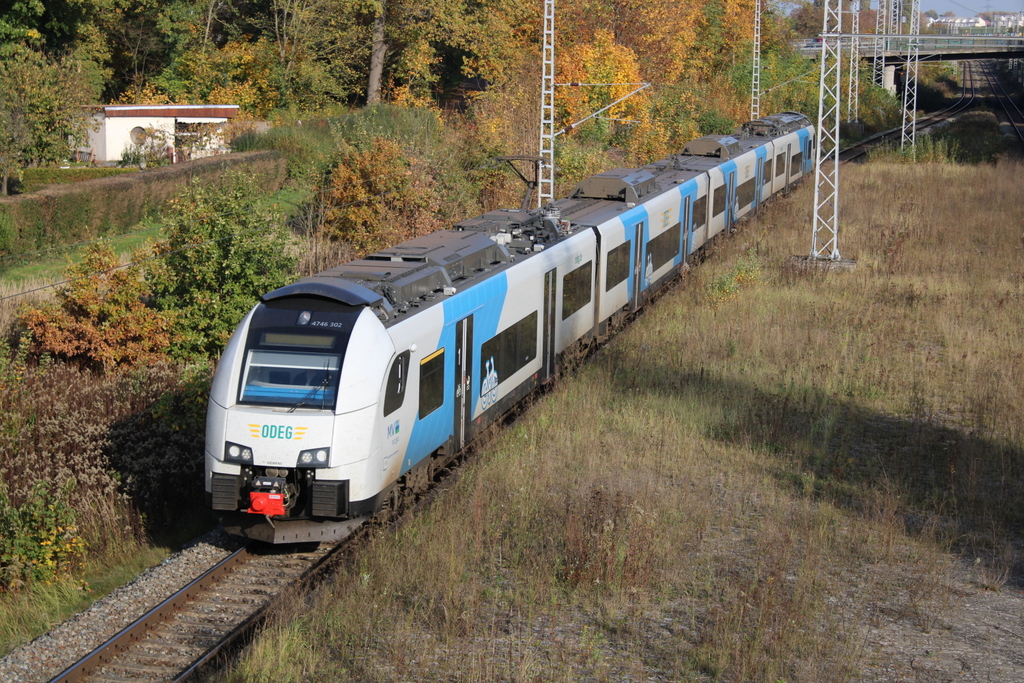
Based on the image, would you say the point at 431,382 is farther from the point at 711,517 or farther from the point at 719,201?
the point at 719,201

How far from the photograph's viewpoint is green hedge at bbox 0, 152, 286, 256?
26000 mm

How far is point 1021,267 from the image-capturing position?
24.7 metres

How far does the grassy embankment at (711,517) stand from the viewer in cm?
870

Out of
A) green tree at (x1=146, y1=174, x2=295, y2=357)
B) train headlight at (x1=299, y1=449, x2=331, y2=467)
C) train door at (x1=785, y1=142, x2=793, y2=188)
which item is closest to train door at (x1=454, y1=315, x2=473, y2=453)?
train headlight at (x1=299, y1=449, x2=331, y2=467)

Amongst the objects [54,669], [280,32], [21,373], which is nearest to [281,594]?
[54,669]

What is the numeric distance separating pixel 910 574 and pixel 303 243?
55.8 ft

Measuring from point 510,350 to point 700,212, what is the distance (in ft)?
39.4

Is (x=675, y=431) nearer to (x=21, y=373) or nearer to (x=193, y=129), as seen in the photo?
(x=21, y=373)

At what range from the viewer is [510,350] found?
45.6 ft

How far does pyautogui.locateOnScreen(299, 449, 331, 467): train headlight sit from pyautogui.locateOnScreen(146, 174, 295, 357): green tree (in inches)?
326

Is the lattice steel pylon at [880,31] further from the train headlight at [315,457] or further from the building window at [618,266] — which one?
the train headlight at [315,457]

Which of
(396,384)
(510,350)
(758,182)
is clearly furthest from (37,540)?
(758,182)

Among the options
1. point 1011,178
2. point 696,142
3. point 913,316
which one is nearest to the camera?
point 913,316

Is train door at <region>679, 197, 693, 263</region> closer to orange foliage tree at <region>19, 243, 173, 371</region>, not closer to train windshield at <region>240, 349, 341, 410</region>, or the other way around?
orange foliage tree at <region>19, 243, 173, 371</region>
